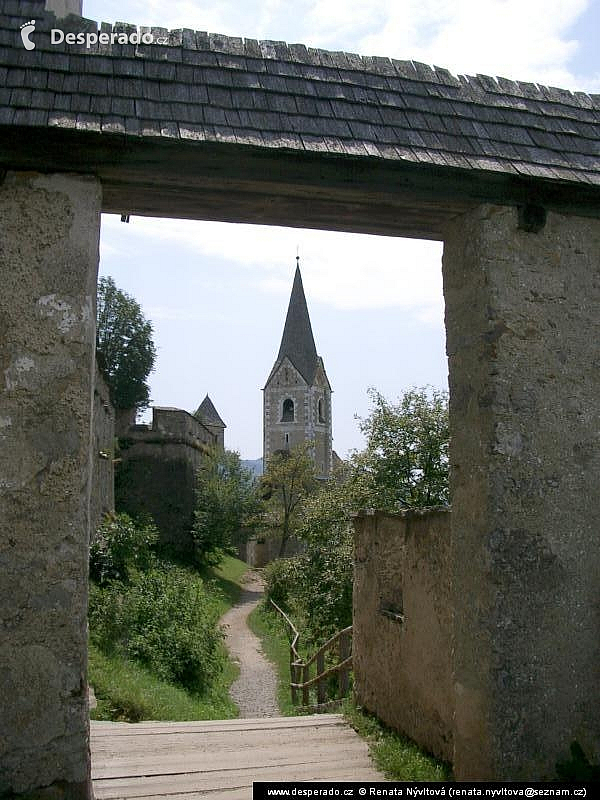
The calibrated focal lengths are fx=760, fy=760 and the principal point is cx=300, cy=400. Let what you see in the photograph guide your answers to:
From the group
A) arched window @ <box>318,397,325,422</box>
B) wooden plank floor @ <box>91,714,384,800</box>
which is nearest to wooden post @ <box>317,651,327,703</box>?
wooden plank floor @ <box>91,714,384,800</box>

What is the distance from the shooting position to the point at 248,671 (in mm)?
15703

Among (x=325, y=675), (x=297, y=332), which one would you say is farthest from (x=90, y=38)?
(x=297, y=332)

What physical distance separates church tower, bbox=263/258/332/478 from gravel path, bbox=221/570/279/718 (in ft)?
94.3

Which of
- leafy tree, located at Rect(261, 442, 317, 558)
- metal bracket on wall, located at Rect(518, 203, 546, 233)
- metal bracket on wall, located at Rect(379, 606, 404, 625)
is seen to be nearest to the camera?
metal bracket on wall, located at Rect(518, 203, 546, 233)

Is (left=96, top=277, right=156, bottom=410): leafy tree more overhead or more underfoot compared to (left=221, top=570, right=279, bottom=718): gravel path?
more overhead

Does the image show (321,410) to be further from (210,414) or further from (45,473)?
(45,473)

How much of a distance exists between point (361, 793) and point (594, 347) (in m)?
3.07

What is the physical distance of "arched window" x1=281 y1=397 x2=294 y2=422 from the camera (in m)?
55.1

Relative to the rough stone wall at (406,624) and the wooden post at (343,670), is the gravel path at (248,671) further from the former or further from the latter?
the rough stone wall at (406,624)

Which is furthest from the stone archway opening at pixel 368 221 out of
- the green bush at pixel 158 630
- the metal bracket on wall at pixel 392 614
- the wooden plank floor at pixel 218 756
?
the green bush at pixel 158 630

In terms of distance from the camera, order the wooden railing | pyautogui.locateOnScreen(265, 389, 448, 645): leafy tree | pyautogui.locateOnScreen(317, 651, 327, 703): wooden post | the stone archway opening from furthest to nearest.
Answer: pyautogui.locateOnScreen(265, 389, 448, 645): leafy tree < pyautogui.locateOnScreen(317, 651, 327, 703): wooden post < the wooden railing < the stone archway opening

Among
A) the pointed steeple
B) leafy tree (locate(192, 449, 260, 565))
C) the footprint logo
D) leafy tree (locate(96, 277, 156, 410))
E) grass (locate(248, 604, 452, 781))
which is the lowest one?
grass (locate(248, 604, 452, 781))

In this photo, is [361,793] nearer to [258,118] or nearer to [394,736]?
[394,736]

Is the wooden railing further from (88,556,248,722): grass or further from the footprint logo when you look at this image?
the footprint logo
